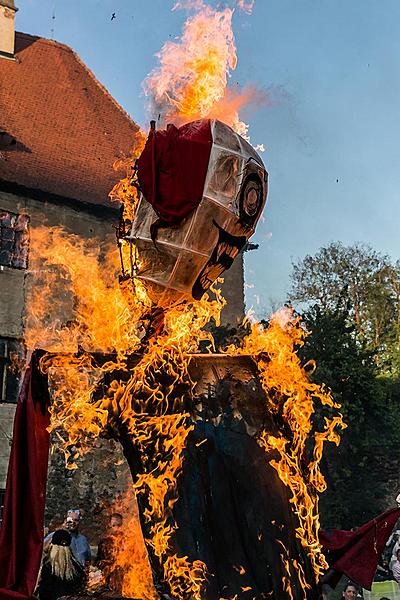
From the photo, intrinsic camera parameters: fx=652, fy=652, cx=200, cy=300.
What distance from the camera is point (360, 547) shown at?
694 centimetres

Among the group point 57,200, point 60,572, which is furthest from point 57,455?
point 60,572

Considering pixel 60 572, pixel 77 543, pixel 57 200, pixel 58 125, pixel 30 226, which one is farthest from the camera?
pixel 58 125

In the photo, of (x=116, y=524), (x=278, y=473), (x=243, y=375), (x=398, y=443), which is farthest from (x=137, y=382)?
(x=398, y=443)

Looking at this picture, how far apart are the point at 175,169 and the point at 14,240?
1238 centimetres

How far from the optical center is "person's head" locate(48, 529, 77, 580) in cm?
759

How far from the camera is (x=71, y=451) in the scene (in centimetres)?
1748

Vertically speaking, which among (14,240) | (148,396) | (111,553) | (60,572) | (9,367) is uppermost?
(14,240)

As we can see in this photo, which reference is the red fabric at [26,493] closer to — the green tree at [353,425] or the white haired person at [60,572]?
the white haired person at [60,572]

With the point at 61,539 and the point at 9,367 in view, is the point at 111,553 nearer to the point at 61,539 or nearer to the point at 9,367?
the point at 9,367

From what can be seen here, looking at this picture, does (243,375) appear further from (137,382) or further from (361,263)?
(361,263)

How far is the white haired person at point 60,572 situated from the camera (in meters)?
7.50

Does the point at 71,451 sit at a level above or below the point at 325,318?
below

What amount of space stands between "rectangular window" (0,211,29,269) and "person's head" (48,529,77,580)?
10739 millimetres

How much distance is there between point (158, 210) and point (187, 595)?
134 inches
